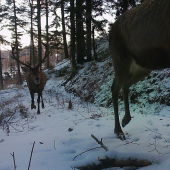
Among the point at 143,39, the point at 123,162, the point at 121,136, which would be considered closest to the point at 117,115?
the point at 121,136

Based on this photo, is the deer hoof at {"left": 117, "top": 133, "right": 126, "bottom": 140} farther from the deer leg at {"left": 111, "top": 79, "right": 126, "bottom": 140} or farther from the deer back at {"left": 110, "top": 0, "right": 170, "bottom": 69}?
the deer back at {"left": 110, "top": 0, "right": 170, "bottom": 69}

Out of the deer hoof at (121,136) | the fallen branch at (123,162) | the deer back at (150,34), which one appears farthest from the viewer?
the deer hoof at (121,136)

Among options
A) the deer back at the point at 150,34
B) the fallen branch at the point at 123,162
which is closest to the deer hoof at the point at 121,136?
the fallen branch at the point at 123,162

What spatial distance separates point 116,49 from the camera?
267 centimetres

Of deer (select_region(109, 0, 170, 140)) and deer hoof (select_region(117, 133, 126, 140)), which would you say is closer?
deer (select_region(109, 0, 170, 140))

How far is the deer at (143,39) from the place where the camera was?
186cm

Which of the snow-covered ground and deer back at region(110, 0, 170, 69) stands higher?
deer back at region(110, 0, 170, 69)

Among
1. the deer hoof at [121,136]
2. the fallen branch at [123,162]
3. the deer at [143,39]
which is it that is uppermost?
the deer at [143,39]

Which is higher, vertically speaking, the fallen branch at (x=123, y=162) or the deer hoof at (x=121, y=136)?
the fallen branch at (x=123, y=162)

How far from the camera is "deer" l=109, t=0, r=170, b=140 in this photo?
186 centimetres

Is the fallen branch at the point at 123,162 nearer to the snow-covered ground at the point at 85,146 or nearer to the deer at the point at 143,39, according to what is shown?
the snow-covered ground at the point at 85,146

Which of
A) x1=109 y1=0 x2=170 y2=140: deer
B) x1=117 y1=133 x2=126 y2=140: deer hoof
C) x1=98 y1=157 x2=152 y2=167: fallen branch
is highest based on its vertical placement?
x1=109 y1=0 x2=170 y2=140: deer

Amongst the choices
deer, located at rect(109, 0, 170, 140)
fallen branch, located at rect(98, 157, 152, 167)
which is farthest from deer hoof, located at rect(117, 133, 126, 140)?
fallen branch, located at rect(98, 157, 152, 167)

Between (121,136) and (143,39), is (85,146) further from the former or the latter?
(143,39)
